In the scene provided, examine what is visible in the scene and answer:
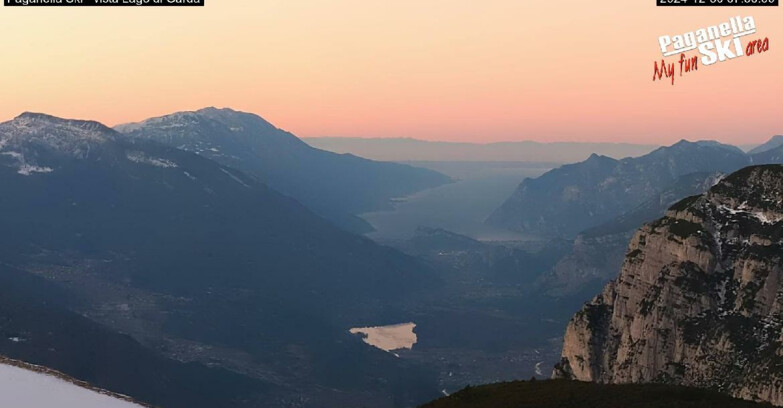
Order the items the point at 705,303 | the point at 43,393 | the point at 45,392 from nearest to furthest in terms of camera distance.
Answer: the point at 43,393 → the point at 45,392 → the point at 705,303

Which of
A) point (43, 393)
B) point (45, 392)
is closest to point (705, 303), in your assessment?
point (45, 392)

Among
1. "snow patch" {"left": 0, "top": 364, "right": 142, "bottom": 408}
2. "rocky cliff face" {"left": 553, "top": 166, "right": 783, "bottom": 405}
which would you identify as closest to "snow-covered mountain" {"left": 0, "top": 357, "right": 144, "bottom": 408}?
"snow patch" {"left": 0, "top": 364, "right": 142, "bottom": 408}

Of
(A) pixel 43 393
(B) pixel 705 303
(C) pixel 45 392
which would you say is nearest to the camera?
(A) pixel 43 393

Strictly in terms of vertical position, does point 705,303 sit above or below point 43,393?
above

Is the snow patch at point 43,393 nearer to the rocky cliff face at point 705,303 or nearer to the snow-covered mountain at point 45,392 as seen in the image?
the snow-covered mountain at point 45,392

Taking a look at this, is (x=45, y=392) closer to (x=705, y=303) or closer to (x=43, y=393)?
(x=43, y=393)

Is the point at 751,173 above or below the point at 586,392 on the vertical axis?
above

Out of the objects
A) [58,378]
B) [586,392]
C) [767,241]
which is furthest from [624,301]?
[58,378]

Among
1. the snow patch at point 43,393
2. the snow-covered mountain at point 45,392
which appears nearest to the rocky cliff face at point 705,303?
the snow-covered mountain at point 45,392

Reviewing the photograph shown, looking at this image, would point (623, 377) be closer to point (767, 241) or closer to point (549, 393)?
point (767, 241)
